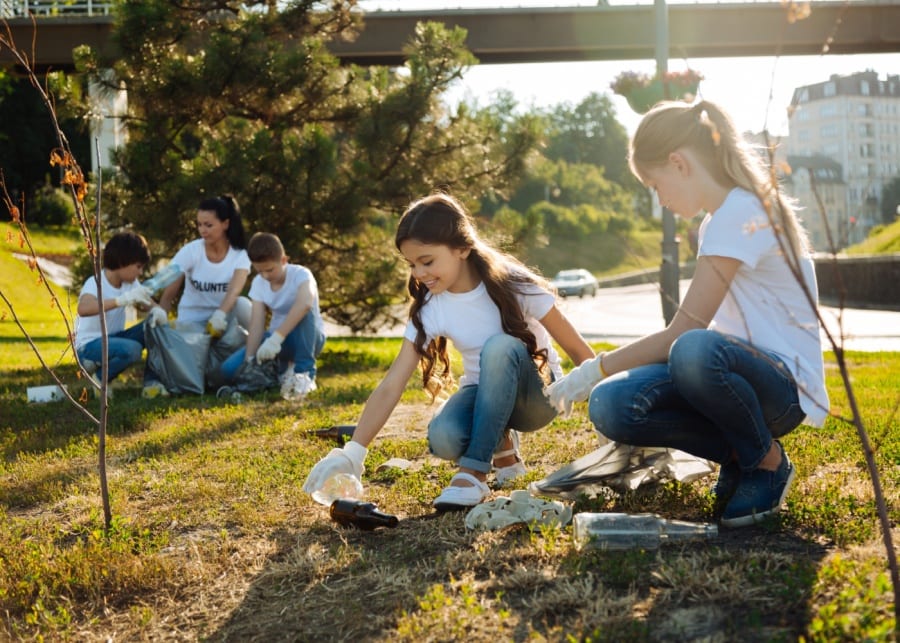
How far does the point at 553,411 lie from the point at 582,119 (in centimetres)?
8101

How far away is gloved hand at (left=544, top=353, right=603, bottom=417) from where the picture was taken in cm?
313

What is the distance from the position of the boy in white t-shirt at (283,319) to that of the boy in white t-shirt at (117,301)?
689 mm

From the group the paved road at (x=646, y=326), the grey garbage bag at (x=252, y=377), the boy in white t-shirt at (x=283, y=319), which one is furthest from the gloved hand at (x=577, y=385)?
the paved road at (x=646, y=326)

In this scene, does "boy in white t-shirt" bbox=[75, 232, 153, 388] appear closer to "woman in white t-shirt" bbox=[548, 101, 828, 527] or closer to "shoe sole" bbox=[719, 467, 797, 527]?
"woman in white t-shirt" bbox=[548, 101, 828, 527]

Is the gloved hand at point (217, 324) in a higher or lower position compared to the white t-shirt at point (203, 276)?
lower

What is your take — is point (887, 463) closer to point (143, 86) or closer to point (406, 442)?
point (406, 442)

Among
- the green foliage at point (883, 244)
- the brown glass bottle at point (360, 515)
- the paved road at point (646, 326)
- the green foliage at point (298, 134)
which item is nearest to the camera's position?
the brown glass bottle at point (360, 515)

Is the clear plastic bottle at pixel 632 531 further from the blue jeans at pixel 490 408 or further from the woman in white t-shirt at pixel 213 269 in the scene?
the woman in white t-shirt at pixel 213 269

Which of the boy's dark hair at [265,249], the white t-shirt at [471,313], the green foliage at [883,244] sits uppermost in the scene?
the boy's dark hair at [265,249]

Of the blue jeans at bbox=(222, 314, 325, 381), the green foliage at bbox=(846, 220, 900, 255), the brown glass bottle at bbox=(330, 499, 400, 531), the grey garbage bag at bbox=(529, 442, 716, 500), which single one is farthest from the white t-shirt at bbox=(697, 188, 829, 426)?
the green foliage at bbox=(846, 220, 900, 255)

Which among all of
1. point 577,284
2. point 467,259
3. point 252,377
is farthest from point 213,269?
point 577,284

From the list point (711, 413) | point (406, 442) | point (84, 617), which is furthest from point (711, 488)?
point (84, 617)

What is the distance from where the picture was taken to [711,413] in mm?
2896

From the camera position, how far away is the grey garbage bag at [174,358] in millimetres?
6691
